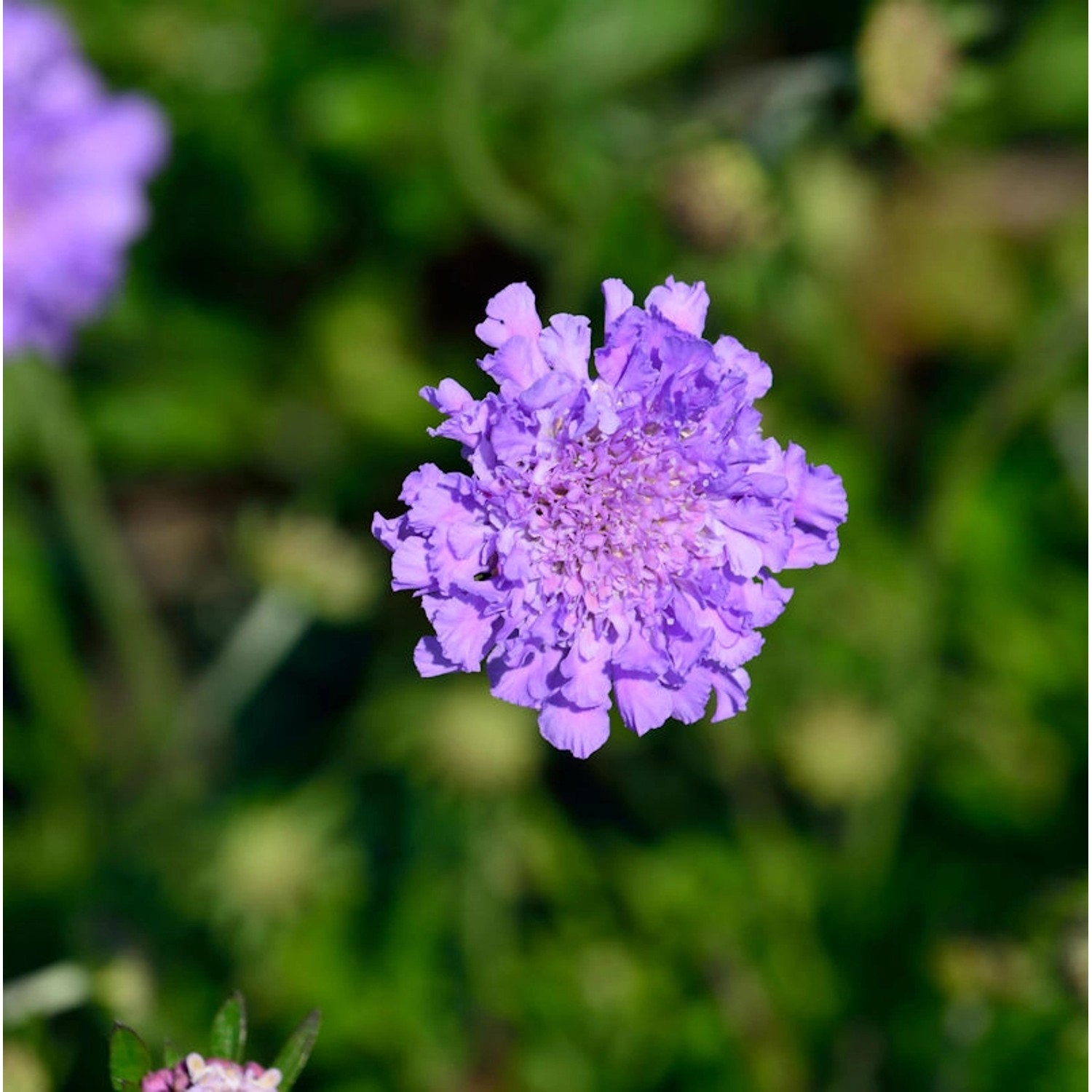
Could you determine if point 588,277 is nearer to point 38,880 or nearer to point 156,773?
point 156,773

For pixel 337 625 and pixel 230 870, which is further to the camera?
pixel 337 625

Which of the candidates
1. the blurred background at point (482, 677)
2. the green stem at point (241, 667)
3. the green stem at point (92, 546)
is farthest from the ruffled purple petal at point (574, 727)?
the green stem at point (92, 546)

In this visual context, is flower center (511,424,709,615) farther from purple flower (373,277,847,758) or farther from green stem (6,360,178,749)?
green stem (6,360,178,749)

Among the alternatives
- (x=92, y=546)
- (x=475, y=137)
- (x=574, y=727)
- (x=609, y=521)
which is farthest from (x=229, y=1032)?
(x=475, y=137)

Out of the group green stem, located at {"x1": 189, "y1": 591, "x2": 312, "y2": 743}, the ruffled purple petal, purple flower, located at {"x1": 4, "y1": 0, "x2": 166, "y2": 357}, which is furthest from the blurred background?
the ruffled purple petal

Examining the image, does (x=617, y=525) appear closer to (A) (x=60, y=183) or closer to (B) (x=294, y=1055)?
(B) (x=294, y=1055)

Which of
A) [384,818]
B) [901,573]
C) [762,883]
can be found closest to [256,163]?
[384,818]
